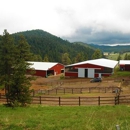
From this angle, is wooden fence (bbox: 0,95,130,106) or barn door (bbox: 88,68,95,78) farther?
barn door (bbox: 88,68,95,78)

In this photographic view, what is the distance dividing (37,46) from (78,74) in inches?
5211

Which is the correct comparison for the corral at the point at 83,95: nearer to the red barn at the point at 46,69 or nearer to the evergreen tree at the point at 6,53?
the evergreen tree at the point at 6,53

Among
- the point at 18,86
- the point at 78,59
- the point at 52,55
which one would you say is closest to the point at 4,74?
the point at 18,86

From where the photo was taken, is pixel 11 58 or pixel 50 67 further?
pixel 50 67

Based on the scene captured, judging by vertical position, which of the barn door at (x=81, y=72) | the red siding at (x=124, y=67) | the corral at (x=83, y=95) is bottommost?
the corral at (x=83, y=95)

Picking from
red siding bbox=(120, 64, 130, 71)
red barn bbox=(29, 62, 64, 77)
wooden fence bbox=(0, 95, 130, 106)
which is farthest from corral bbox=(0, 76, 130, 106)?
red barn bbox=(29, 62, 64, 77)

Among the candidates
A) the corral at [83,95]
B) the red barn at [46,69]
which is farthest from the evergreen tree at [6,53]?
the red barn at [46,69]

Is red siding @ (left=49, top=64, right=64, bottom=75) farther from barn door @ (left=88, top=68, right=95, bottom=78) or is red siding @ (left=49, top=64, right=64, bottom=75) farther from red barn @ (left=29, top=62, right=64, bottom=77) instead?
barn door @ (left=88, top=68, right=95, bottom=78)

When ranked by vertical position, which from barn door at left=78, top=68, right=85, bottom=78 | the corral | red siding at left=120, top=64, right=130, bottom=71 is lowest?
the corral

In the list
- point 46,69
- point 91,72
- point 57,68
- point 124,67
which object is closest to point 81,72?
point 91,72

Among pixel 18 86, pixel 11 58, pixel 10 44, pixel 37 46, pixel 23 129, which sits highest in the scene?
pixel 37 46

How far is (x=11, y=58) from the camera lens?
33.5 m

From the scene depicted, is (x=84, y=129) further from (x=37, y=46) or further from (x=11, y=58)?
(x=37, y=46)

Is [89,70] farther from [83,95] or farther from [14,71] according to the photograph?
[14,71]
